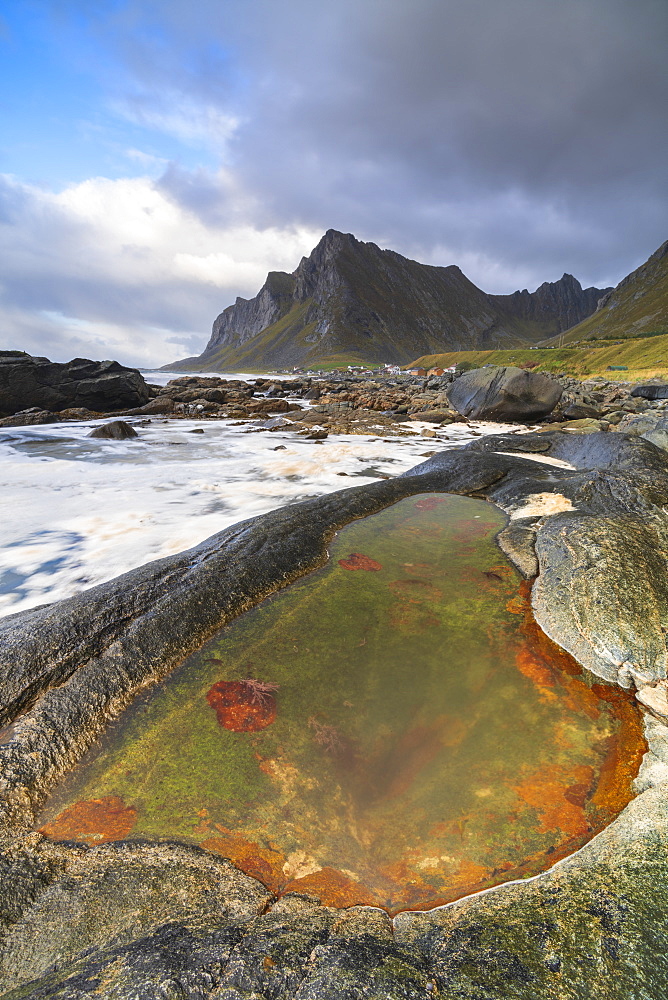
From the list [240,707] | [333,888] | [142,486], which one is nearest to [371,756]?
[333,888]

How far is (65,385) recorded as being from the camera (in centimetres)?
2595

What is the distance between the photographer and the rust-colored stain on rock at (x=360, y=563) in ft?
15.3

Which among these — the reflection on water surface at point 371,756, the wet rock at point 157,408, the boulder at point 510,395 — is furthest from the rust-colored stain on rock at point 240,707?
the wet rock at point 157,408

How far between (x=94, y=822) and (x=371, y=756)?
148cm

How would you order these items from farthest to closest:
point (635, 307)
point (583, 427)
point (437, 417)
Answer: point (635, 307) < point (437, 417) < point (583, 427)

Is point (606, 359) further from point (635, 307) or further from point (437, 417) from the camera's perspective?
point (635, 307)

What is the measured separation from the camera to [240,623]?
3.79 metres

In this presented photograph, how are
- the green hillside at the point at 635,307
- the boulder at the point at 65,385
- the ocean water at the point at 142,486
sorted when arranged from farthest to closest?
the green hillside at the point at 635,307
the boulder at the point at 65,385
the ocean water at the point at 142,486

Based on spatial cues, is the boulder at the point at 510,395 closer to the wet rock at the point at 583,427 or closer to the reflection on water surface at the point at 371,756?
the wet rock at the point at 583,427

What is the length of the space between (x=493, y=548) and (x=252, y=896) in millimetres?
4102

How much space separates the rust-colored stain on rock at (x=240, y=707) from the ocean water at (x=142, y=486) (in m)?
2.89

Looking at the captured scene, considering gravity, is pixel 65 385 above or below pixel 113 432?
above

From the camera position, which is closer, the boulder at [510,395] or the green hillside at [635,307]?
the boulder at [510,395]

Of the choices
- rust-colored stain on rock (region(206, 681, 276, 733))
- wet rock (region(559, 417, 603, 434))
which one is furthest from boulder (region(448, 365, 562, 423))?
rust-colored stain on rock (region(206, 681, 276, 733))
